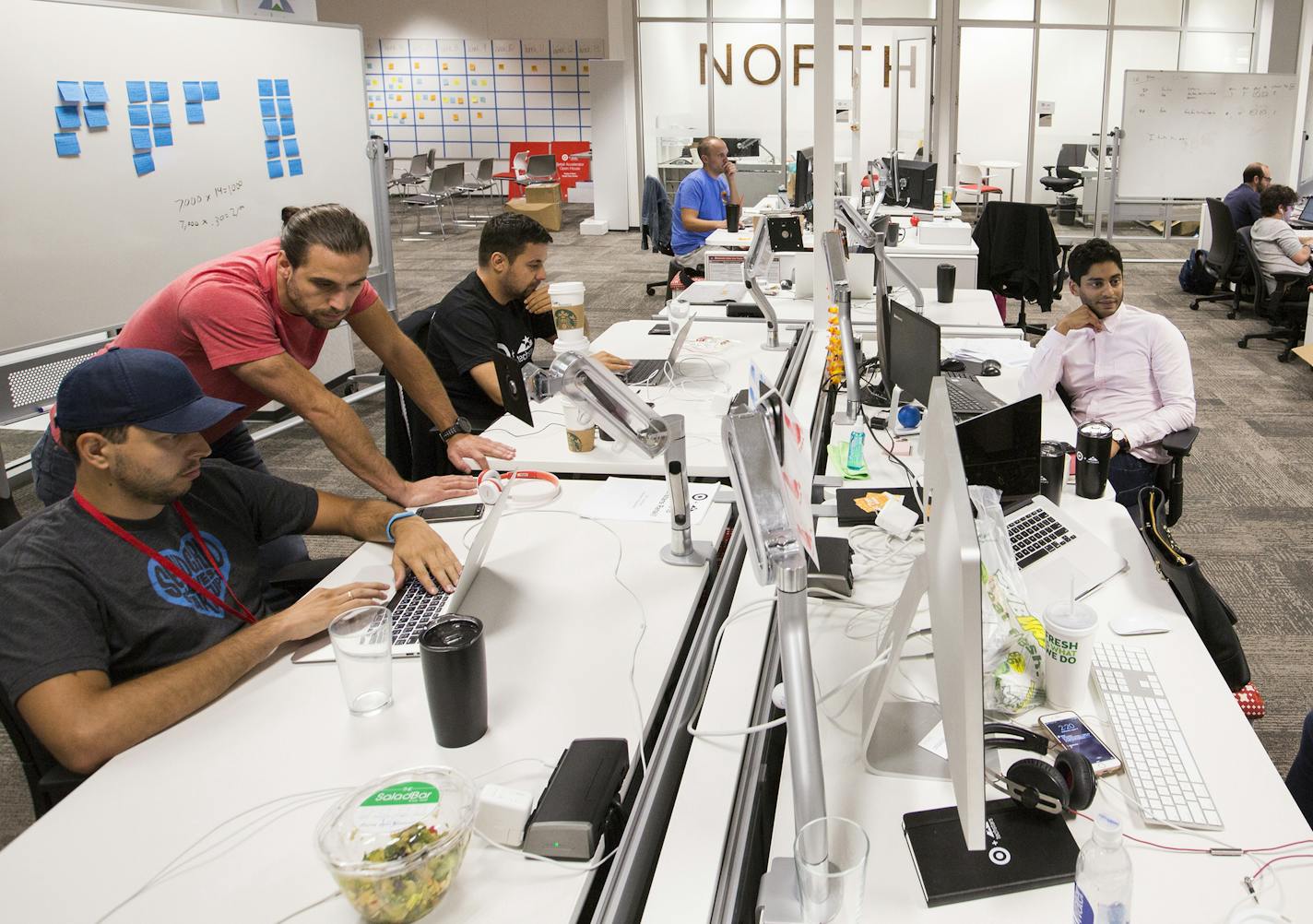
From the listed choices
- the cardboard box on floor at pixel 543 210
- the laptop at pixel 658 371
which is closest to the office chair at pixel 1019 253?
the laptop at pixel 658 371

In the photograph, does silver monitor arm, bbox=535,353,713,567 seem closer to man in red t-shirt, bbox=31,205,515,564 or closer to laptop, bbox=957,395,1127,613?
laptop, bbox=957,395,1127,613

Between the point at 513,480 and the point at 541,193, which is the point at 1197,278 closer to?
the point at 541,193

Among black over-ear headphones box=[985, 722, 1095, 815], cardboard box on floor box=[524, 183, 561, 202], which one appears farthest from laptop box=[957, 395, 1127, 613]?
cardboard box on floor box=[524, 183, 561, 202]

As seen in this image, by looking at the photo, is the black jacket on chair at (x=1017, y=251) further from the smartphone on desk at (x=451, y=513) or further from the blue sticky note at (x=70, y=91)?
the blue sticky note at (x=70, y=91)

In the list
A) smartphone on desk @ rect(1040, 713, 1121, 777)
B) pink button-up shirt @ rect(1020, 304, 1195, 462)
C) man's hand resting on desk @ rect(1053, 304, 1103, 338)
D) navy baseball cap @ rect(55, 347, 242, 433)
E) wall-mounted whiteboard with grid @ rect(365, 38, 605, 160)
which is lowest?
smartphone on desk @ rect(1040, 713, 1121, 777)

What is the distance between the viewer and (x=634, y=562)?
6.79ft

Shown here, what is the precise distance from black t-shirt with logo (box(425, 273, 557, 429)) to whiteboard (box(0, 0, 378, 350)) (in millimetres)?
1837

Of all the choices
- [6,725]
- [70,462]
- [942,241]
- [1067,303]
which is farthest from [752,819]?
[1067,303]

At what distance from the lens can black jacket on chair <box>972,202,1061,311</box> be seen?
588 cm

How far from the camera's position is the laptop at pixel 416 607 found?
5.76ft

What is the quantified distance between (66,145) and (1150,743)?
4250 millimetres

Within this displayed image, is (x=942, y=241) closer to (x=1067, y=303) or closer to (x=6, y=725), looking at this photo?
(x=1067, y=303)

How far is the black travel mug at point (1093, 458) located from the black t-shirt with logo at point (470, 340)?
5.81 feet

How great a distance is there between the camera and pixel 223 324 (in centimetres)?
234
